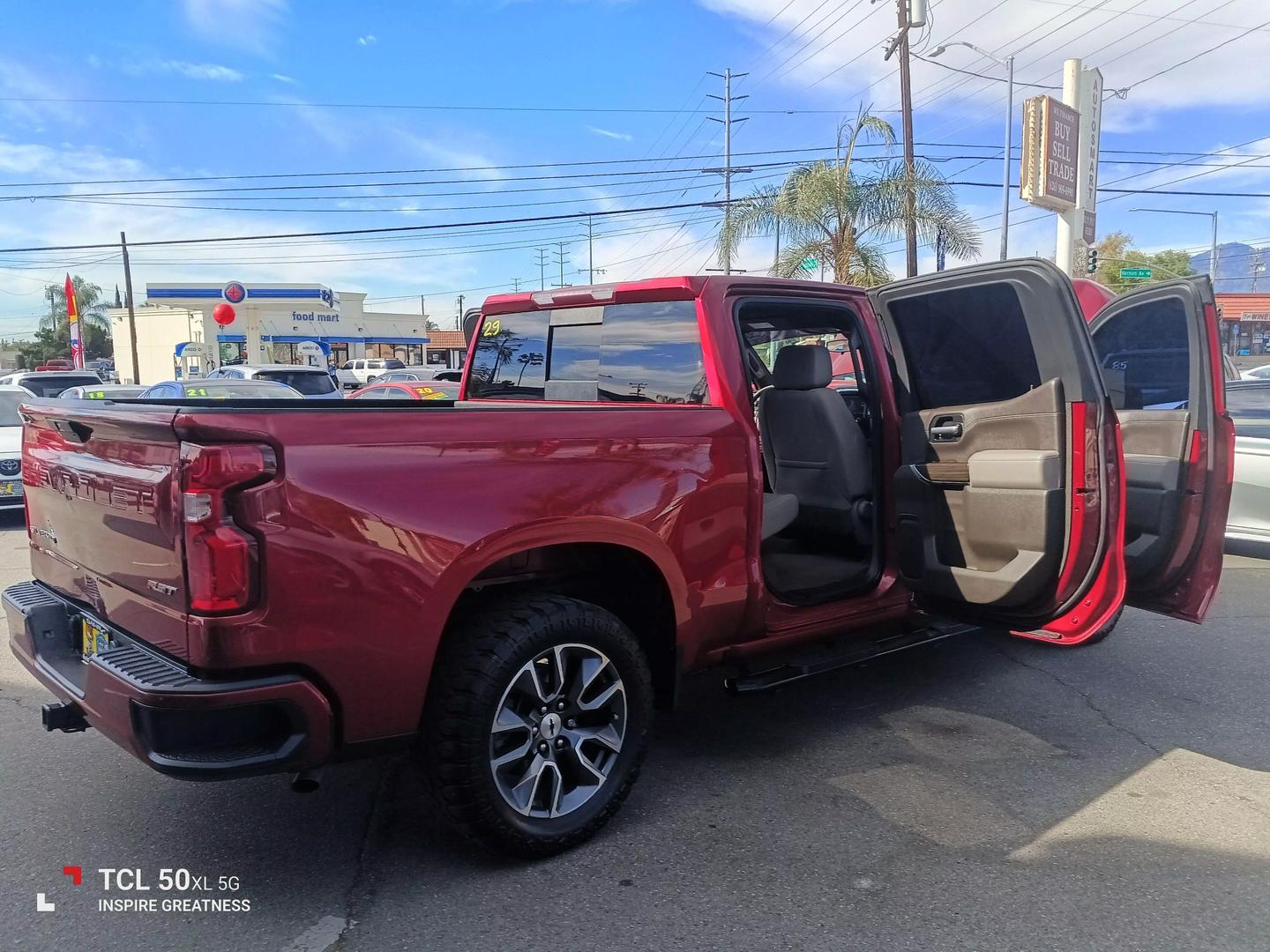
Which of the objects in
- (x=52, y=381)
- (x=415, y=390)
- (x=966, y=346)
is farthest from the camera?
(x=52, y=381)

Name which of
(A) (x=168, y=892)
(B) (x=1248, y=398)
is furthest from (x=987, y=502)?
(B) (x=1248, y=398)

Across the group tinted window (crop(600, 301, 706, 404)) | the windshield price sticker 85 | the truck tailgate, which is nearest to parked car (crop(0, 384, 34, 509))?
the truck tailgate

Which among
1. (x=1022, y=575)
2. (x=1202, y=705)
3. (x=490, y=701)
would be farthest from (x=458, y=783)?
(x=1202, y=705)

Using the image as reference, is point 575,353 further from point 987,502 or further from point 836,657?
point 987,502

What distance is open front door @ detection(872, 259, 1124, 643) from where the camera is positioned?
139 inches

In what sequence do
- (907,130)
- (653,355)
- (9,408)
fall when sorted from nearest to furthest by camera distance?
(653,355)
(9,408)
(907,130)

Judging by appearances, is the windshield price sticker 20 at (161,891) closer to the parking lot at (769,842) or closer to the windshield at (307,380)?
the parking lot at (769,842)

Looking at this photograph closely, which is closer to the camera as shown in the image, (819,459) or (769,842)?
(769,842)

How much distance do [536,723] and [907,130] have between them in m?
19.3

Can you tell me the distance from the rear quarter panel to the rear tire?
0.16m

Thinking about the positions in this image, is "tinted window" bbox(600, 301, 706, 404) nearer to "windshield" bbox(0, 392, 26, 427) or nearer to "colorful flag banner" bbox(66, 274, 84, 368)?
"windshield" bbox(0, 392, 26, 427)

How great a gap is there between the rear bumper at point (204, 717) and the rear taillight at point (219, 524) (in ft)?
0.76

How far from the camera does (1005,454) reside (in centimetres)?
374

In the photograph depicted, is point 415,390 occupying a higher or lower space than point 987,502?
higher
